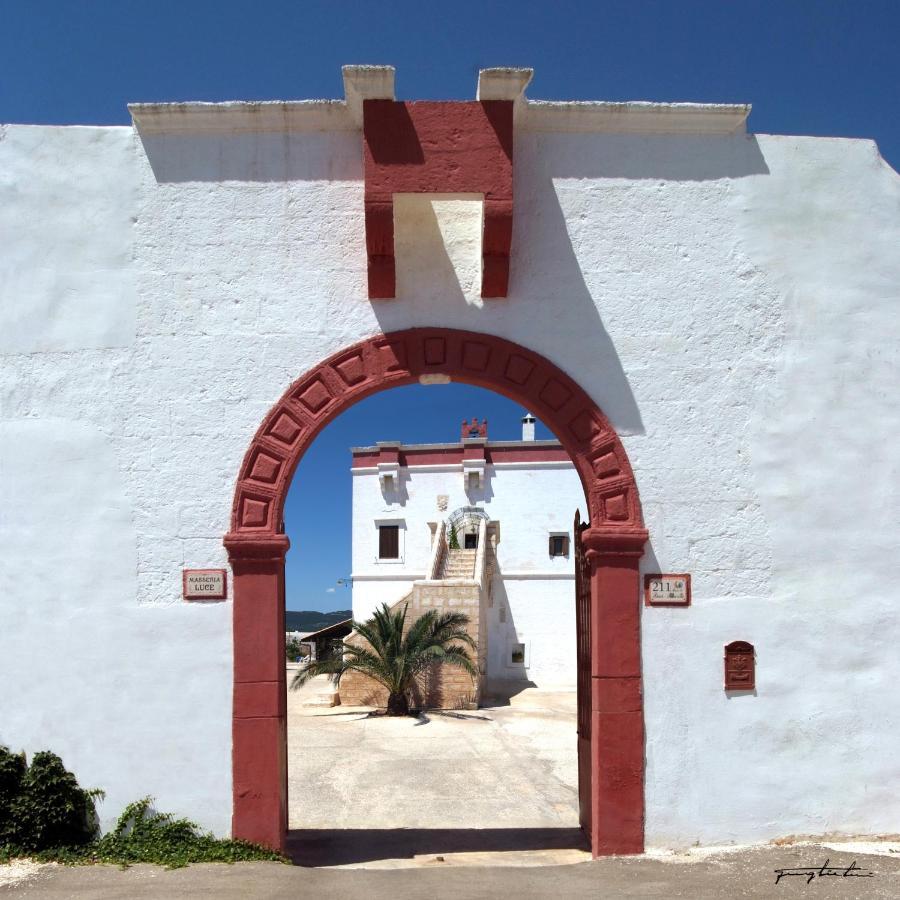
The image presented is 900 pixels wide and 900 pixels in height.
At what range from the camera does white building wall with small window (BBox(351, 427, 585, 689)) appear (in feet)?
64.3

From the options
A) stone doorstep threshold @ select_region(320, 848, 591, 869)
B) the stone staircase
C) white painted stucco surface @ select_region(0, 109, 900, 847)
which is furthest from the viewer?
the stone staircase

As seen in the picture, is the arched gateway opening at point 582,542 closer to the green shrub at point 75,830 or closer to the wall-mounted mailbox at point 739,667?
the green shrub at point 75,830

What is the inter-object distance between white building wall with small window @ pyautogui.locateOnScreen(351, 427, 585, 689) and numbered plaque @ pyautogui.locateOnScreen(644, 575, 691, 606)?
554 inches

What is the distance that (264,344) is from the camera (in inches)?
206

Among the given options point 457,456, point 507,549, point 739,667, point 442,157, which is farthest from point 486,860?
point 457,456

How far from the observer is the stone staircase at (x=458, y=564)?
1836 cm

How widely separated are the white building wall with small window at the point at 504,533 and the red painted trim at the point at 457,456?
0.08ft

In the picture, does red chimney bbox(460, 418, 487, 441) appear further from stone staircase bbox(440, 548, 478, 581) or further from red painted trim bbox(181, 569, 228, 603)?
red painted trim bbox(181, 569, 228, 603)

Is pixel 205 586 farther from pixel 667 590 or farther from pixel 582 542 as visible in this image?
pixel 667 590

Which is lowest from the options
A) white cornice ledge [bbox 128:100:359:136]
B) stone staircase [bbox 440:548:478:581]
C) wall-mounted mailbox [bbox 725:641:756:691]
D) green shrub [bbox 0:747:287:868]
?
green shrub [bbox 0:747:287:868]

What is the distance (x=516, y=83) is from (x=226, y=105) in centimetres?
171

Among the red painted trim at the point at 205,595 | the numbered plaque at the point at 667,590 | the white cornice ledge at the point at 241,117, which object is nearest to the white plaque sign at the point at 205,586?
the red painted trim at the point at 205,595

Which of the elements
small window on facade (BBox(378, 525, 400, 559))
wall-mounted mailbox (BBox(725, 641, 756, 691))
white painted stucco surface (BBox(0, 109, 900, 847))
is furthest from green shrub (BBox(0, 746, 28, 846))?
small window on facade (BBox(378, 525, 400, 559))

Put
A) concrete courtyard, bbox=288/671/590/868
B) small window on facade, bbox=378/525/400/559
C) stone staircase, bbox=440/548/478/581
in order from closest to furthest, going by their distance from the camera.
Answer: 1. concrete courtyard, bbox=288/671/590/868
2. stone staircase, bbox=440/548/478/581
3. small window on facade, bbox=378/525/400/559
